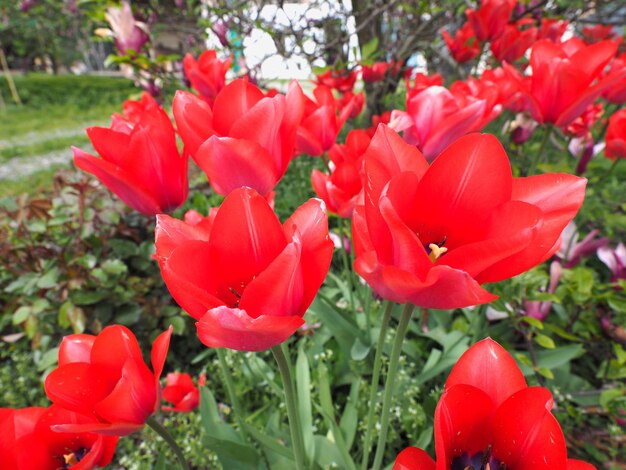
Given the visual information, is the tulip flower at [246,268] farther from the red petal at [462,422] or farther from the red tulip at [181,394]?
the red tulip at [181,394]

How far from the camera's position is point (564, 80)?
1.05m

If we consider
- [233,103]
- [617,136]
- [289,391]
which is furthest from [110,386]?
[617,136]

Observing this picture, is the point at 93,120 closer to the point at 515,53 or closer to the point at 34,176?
the point at 34,176

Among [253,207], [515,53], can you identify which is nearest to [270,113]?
[253,207]

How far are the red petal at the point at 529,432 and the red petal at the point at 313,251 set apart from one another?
25 cm

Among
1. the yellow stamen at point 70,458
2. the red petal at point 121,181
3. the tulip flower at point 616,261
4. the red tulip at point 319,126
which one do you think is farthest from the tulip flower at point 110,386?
the tulip flower at point 616,261

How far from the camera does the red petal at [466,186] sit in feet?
1.62

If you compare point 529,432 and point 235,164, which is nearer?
point 529,432

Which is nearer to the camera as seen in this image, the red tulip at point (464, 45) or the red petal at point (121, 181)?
the red petal at point (121, 181)

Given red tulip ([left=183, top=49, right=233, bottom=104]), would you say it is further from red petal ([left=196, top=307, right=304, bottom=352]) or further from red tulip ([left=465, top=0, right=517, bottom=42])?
red tulip ([left=465, top=0, right=517, bottom=42])

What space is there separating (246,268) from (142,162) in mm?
355

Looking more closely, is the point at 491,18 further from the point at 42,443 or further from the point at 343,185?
the point at 42,443

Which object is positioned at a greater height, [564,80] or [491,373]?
[564,80]

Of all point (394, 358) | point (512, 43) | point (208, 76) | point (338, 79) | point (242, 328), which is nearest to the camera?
point (242, 328)
